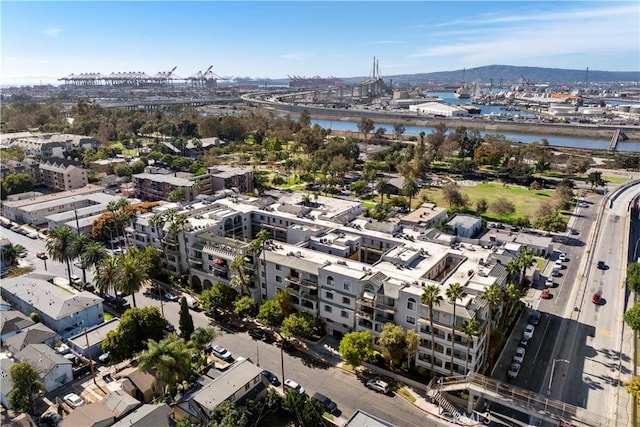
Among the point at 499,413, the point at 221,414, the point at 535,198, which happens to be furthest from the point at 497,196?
the point at 221,414

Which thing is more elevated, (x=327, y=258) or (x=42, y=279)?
(x=327, y=258)

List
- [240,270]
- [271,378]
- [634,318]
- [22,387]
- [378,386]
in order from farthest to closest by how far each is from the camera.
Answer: [240,270] < [634,318] < [271,378] < [378,386] < [22,387]

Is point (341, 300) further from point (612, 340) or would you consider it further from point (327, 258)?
point (612, 340)

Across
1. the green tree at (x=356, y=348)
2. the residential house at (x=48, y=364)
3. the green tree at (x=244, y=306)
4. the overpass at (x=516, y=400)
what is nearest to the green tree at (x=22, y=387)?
the residential house at (x=48, y=364)

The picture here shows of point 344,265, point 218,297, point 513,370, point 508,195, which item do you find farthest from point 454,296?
point 508,195

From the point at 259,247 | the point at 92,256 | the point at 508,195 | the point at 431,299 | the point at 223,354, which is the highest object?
the point at 259,247

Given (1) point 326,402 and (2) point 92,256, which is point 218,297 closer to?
(2) point 92,256
